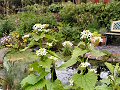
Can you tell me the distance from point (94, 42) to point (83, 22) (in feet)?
25.1

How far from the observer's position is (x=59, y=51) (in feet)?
25.2

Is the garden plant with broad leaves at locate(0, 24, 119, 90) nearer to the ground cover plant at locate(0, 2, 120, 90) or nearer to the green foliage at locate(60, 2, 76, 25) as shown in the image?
the ground cover plant at locate(0, 2, 120, 90)

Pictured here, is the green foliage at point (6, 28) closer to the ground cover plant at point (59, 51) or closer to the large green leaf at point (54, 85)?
the ground cover plant at point (59, 51)

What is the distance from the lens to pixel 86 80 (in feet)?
7.98

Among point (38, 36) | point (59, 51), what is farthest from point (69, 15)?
point (38, 36)

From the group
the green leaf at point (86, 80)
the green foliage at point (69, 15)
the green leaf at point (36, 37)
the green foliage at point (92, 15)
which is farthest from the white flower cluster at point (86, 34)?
the green foliage at point (69, 15)

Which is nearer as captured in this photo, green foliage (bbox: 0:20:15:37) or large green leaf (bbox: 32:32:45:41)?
large green leaf (bbox: 32:32:45:41)

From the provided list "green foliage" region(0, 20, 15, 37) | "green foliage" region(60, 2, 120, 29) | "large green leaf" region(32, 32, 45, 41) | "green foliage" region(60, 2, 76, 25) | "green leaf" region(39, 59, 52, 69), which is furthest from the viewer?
"green foliage" region(60, 2, 76, 25)

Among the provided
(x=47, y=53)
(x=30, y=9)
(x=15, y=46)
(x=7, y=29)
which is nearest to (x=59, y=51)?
(x=15, y=46)

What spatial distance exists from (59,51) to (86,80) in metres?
5.26

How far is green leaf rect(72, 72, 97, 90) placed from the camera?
7.88 feet

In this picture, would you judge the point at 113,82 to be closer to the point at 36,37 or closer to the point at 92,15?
the point at 36,37

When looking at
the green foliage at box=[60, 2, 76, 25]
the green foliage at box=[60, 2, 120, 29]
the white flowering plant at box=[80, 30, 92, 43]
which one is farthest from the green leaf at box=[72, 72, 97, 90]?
the green foliage at box=[60, 2, 76, 25]

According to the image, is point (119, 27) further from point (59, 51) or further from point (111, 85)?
point (111, 85)
